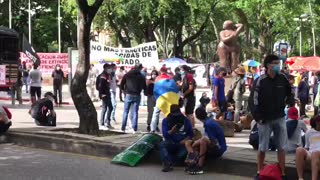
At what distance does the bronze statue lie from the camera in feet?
55.6

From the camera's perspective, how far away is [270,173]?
745cm

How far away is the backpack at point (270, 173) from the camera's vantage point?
7426 mm

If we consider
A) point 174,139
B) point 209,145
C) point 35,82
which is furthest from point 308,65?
point 209,145

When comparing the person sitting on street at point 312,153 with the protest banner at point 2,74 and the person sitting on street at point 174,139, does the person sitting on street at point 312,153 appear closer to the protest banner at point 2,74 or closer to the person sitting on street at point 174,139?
the person sitting on street at point 174,139

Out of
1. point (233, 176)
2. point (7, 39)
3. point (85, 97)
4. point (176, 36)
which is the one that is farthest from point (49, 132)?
point (176, 36)

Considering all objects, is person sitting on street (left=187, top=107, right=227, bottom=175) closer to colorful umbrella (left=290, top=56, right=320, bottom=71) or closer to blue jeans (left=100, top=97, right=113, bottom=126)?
blue jeans (left=100, top=97, right=113, bottom=126)

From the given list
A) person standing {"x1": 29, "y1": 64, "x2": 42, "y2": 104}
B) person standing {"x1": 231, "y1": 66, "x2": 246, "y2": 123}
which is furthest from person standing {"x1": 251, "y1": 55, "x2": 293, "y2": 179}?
person standing {"x1": 29, "y1": 64, "x2": 42, "y2": 104}

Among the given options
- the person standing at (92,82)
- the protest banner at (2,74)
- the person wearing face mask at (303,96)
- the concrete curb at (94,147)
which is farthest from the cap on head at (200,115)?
the person standing at (92,82)

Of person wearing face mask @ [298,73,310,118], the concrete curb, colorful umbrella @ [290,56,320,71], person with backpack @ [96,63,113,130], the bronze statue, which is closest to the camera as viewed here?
the concrete curb

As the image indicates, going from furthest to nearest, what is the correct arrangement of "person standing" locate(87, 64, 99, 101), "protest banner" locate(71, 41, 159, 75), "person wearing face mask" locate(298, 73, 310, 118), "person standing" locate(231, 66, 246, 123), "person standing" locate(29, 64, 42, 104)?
"protest banner" locate(71, 41, 159, 75) → "person standing" locate(87, 64, 99, 101) → "person standing" locate(29, 64, 42, 104) → "person wearing face mask" locate(298, 73, 310, 118) → "person standing" locate(231, 66, 246, 123)

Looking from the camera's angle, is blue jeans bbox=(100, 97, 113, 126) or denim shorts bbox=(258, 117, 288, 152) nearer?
denim shorts bbox=(258, 117, 288, 152)

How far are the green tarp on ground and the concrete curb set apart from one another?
181mm

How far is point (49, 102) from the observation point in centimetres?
1370

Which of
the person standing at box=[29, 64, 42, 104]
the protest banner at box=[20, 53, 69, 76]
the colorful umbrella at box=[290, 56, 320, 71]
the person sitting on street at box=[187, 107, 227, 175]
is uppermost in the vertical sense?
the protest banner at box=[20, 53, 69, 76]
